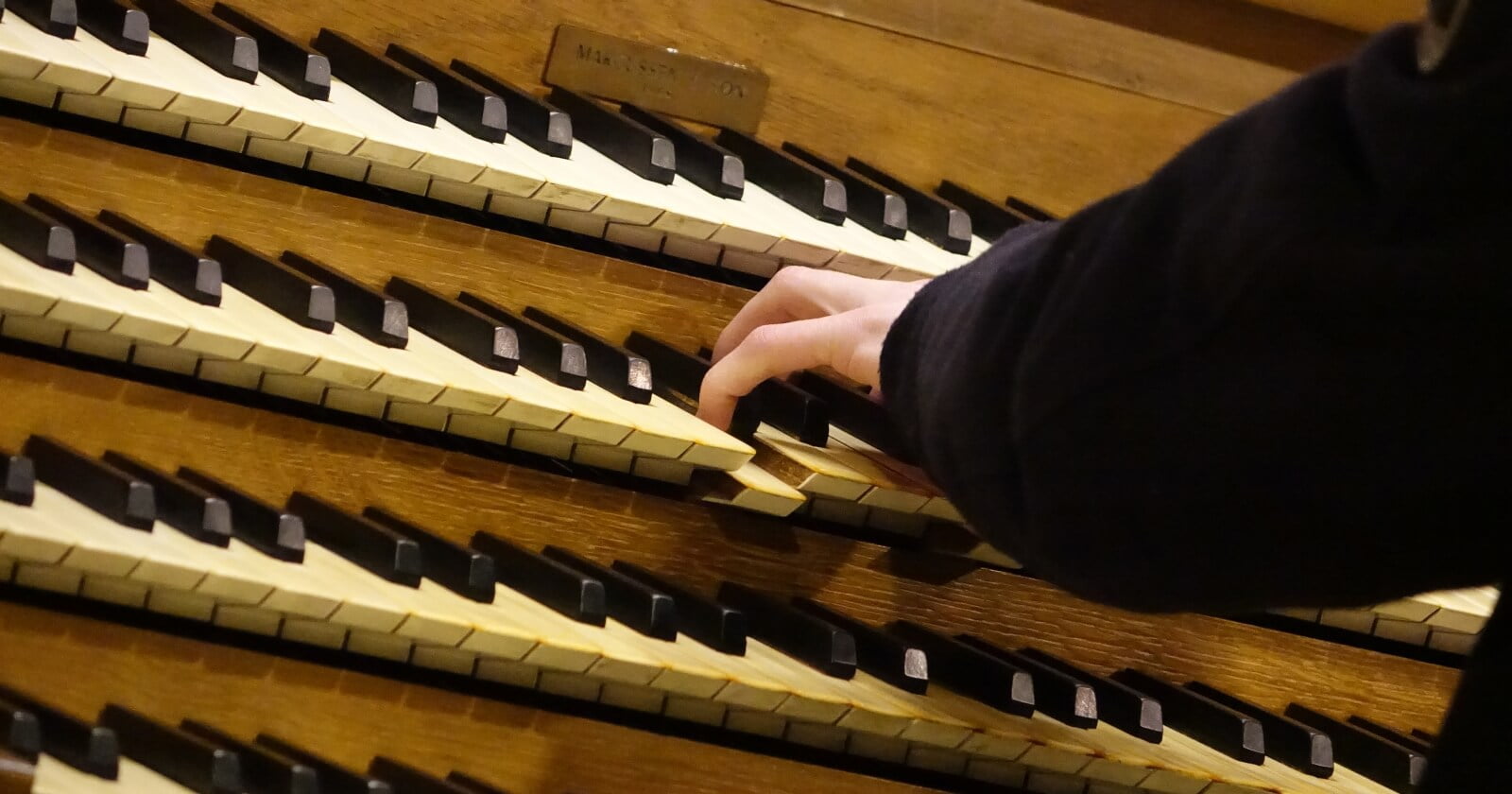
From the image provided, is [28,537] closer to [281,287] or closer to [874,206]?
[281,287]

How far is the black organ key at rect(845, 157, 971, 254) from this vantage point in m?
1.47

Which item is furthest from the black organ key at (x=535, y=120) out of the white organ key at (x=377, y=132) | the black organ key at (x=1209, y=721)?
the black organ key at (x=1209, y=721)

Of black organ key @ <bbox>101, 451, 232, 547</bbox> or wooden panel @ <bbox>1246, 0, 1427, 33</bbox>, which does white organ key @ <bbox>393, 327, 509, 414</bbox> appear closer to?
black organ key @ <bbox>101, 451, 232, 547</bbox>

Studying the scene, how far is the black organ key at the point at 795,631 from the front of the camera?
1332 mm

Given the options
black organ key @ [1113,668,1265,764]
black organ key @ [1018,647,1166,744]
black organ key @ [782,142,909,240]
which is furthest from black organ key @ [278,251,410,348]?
black organ key @ [1113,668,1265,764]

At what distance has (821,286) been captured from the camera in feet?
4.20

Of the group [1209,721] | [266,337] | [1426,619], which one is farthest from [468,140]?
[1426,619]

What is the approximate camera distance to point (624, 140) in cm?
136

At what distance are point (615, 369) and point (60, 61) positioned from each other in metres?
0.49

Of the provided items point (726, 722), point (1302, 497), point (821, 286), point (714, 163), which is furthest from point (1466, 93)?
point (726, 722)

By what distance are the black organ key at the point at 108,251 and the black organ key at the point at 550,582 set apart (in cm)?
37

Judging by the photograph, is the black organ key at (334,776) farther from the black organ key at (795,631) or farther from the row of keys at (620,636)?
the black organ key at (795,631)

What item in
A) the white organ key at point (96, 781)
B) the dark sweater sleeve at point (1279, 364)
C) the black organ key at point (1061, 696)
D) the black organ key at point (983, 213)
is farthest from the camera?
the black organ key at point (983, 213)

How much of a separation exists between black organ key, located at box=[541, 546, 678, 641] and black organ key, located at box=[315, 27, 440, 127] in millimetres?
399
